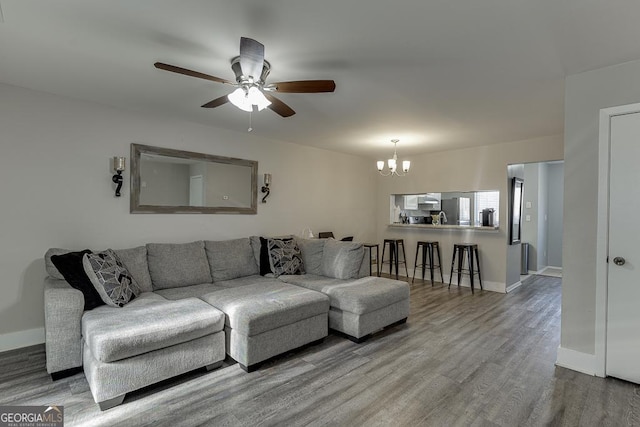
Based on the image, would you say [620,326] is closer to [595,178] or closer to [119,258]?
[595,178]

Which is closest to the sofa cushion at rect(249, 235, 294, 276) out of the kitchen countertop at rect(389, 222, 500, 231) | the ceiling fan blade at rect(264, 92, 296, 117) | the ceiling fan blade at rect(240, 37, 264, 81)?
the ceiling fan blade at rect(264, 92, 296, 117)

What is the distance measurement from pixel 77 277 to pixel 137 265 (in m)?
0.62

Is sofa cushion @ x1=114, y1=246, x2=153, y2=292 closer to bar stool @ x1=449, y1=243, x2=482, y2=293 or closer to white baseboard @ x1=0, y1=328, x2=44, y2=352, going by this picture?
white baseboard @ x1=0, y1=328, x2=44, y2=352

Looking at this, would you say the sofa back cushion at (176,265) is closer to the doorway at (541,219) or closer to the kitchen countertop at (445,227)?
the kitchen countertop at (445,227)

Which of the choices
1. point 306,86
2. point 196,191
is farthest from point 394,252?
point 306,86

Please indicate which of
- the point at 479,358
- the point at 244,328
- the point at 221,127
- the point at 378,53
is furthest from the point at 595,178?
the point at 221,127

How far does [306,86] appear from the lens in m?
2.17

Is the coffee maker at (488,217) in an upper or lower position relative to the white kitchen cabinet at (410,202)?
lower

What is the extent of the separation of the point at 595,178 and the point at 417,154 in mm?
3624

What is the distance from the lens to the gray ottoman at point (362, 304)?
3043 millimetres

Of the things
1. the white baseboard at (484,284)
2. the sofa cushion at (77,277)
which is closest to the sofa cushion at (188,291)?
the sofa cushion at (77,277)

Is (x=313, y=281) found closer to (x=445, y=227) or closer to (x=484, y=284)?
(x=445, y=227)

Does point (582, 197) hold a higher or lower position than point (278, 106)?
lower

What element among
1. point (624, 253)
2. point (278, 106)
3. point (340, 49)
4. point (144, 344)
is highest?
point (340, 49)
